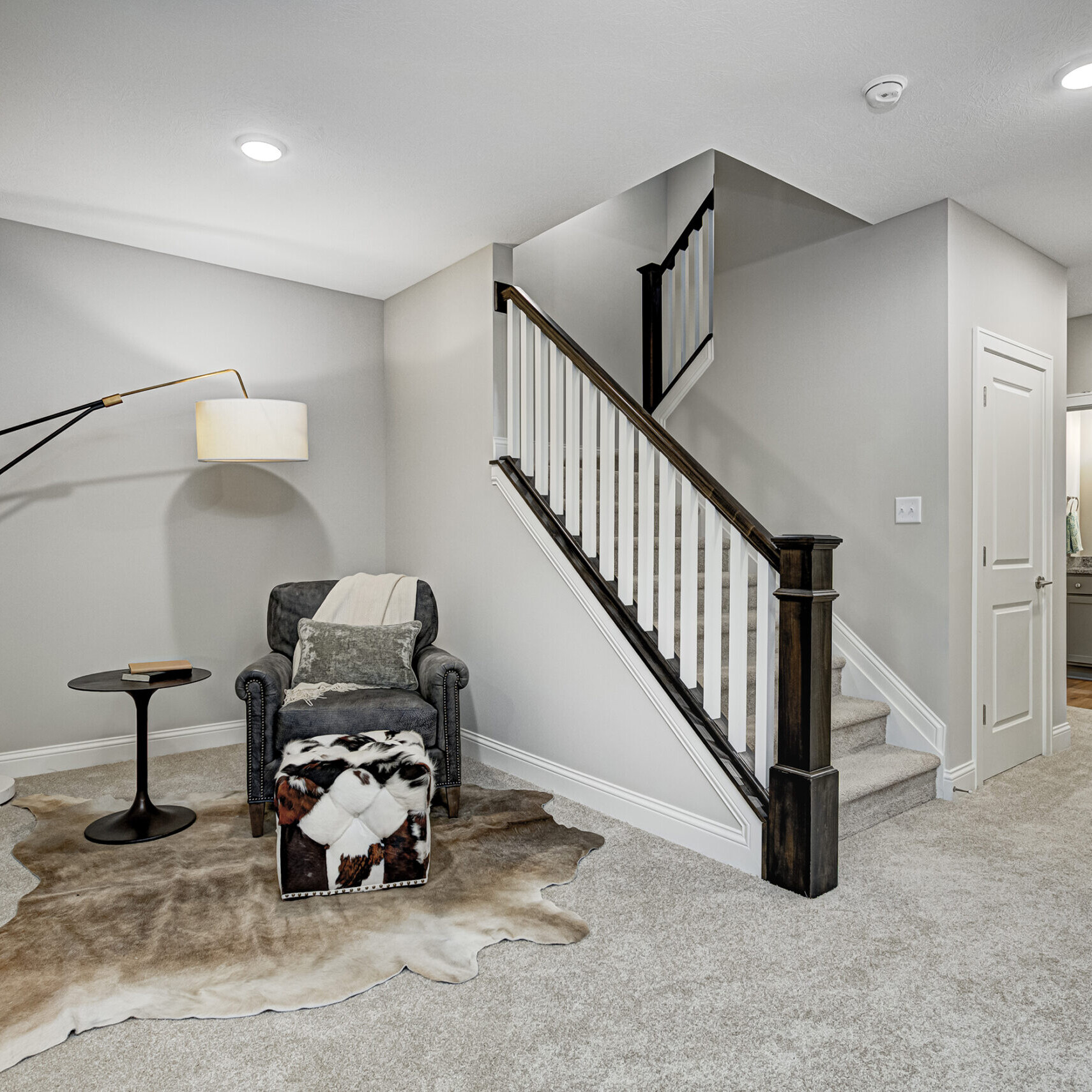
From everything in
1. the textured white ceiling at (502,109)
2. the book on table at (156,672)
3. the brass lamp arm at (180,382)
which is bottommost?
the book on table at (156,672)

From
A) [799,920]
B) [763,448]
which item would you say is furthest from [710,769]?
[763,448]

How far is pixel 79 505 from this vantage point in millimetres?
3742

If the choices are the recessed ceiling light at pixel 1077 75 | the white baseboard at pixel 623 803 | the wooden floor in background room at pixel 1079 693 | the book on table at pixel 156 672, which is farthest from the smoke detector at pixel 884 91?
the wooden floor in background room at pixel 1079 693

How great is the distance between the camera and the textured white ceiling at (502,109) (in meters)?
2.11

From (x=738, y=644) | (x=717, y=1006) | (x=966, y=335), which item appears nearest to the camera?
(x=717, y=1006)

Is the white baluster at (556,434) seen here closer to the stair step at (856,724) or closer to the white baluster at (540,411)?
the white baluster at (540,411)

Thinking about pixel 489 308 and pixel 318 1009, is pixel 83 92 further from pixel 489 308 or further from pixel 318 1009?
pixel 318 1009

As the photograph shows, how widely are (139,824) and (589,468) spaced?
2199mm

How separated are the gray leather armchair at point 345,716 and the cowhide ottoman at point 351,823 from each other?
51 centimetres

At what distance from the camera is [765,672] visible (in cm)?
250

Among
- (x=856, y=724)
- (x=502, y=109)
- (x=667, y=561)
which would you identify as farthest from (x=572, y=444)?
(x=856, y=724)

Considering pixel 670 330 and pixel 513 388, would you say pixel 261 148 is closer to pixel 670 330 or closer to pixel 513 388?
pixel 513 388

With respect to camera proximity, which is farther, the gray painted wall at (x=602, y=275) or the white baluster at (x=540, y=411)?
the gray painted wall at (x=602, y=275)

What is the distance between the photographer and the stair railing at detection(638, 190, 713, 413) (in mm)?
4590
